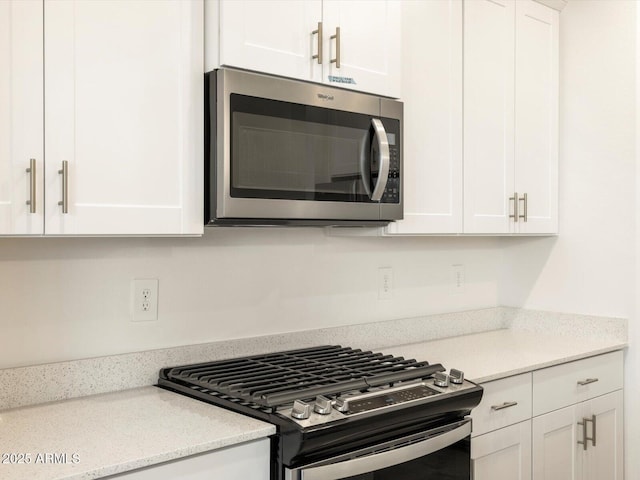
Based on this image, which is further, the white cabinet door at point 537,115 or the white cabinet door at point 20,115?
the white cabinet door at point 537,115

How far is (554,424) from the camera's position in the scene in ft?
8.05

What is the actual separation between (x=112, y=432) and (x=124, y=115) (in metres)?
0.76

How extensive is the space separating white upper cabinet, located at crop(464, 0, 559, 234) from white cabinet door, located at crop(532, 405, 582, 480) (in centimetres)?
75

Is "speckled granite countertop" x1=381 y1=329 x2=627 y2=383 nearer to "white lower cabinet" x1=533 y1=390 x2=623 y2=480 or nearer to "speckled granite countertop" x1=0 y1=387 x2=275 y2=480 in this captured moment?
"white lower cabinet" x1=533 y1=390 x2=623 y2=480

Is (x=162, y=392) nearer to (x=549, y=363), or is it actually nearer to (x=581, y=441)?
(x=549, y=363)

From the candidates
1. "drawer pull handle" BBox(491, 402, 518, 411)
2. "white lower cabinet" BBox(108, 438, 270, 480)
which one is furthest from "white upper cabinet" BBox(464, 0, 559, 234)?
"white lower cabinet" BBox(108, 438, 270, 480)

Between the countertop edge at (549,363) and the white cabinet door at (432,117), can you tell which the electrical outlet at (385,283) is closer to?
the white cabinet door at (432,117)

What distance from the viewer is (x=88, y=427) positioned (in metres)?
1.54

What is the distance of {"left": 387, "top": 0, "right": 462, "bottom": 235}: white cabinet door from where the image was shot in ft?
7.60

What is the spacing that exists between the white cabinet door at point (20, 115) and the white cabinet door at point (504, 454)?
59.2 inches

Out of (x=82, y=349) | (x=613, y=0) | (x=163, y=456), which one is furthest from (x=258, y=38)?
(x=613, y=0)

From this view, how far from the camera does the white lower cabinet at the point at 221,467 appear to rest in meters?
1.36

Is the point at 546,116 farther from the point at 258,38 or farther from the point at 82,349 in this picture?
the point at 82,349

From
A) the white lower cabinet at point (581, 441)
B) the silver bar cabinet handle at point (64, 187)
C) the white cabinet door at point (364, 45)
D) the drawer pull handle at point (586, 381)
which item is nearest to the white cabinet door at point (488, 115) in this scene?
the white cabinet door at point (364, 45)
